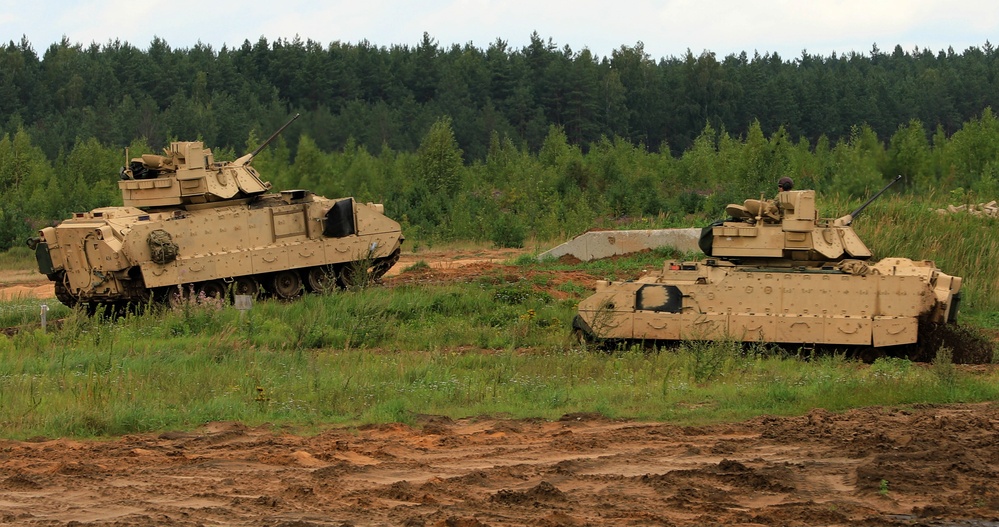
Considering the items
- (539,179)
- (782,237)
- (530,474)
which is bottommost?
(530,474)

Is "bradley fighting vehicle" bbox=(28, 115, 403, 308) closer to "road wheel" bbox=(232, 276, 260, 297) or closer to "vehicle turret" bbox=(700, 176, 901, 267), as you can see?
"road wheel" bbox=(232, 276, 260, 297)

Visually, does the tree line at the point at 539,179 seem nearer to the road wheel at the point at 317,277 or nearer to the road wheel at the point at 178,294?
the road wheel at the point at 317,277

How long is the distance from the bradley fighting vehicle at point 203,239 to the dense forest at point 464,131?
697 cm

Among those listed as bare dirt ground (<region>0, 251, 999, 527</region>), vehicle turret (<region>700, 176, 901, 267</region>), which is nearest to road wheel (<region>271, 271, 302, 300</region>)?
vehicle turret (<region>700, 176, 901, 267</region>)

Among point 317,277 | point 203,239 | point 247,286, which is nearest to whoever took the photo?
point 203,239

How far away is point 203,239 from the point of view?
2233 cm

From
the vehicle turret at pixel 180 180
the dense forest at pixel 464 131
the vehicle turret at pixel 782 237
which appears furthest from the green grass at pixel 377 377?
the dense forest at pixel 464 131

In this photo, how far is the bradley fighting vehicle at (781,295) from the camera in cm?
1639

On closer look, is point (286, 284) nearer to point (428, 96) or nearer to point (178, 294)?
point (178, 294)

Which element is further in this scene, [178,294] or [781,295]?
[178,294]

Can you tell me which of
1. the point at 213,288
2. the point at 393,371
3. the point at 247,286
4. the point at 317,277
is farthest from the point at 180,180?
the point at 393,371

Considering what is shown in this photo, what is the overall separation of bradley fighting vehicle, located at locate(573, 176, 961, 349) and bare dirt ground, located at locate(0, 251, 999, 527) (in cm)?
445

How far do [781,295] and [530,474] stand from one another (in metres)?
8.06

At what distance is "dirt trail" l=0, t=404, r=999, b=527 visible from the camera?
8.41m
